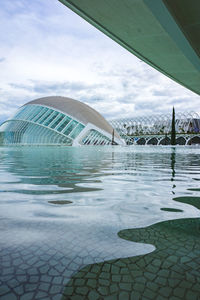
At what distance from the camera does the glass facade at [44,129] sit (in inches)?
1476

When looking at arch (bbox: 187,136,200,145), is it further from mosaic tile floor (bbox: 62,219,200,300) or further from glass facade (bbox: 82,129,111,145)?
mosaic tile floor (bbox: 62,219,200,300)

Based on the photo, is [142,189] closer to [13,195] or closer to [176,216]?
[176,216]

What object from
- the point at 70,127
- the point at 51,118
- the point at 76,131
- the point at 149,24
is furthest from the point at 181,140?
the point at 149,24

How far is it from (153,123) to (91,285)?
95.9m

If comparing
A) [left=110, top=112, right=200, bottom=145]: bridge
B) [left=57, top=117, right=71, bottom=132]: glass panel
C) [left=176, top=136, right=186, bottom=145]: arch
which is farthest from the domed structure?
[left=176, top=136, right=186, bottom=145]: arch

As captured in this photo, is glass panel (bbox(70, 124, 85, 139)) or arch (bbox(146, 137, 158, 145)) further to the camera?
arch (bbox(146, 137, 158, 145))

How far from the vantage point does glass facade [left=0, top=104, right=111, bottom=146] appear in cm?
3750

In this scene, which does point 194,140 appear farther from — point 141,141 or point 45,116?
point 45,116

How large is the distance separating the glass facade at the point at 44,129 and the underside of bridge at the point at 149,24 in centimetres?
2991

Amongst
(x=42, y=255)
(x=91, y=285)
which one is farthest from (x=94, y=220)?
(x=91, y=285)

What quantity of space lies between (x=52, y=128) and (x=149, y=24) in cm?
3216

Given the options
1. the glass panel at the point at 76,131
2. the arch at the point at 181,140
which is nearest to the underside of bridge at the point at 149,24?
the glass panel at the point at 76,131

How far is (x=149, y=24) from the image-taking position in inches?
233

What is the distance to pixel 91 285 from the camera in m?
1.24
